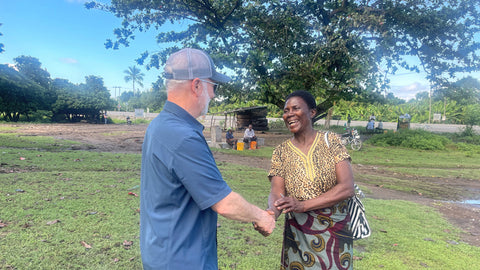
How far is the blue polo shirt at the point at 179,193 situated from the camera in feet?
4.85

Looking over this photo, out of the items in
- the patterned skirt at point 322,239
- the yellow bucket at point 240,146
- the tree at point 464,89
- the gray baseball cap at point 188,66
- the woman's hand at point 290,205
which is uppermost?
the tree at point 464,89

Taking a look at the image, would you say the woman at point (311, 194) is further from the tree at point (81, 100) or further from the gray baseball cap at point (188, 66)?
the tree at point (81, 100)

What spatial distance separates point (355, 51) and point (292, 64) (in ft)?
8.80

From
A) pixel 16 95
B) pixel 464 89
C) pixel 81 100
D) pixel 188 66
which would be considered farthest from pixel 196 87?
pixel 81 100

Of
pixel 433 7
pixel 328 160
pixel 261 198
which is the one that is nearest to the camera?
pixel 328 160

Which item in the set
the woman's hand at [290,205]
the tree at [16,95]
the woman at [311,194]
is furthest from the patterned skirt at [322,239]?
the tree at [16,95]

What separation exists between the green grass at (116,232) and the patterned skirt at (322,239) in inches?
65.6

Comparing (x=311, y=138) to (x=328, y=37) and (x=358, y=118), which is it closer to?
(x=328, y=37)

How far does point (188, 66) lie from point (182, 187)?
65 centimetres

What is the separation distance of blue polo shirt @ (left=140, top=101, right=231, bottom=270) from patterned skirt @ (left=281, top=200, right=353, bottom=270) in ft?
2.88

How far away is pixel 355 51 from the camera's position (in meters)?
12.5

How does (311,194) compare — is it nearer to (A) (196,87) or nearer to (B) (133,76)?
(A) (196,87)

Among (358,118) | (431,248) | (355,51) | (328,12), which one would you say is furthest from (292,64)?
(358,118)

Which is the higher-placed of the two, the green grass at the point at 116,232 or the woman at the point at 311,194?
the woman at the point at 311,194
